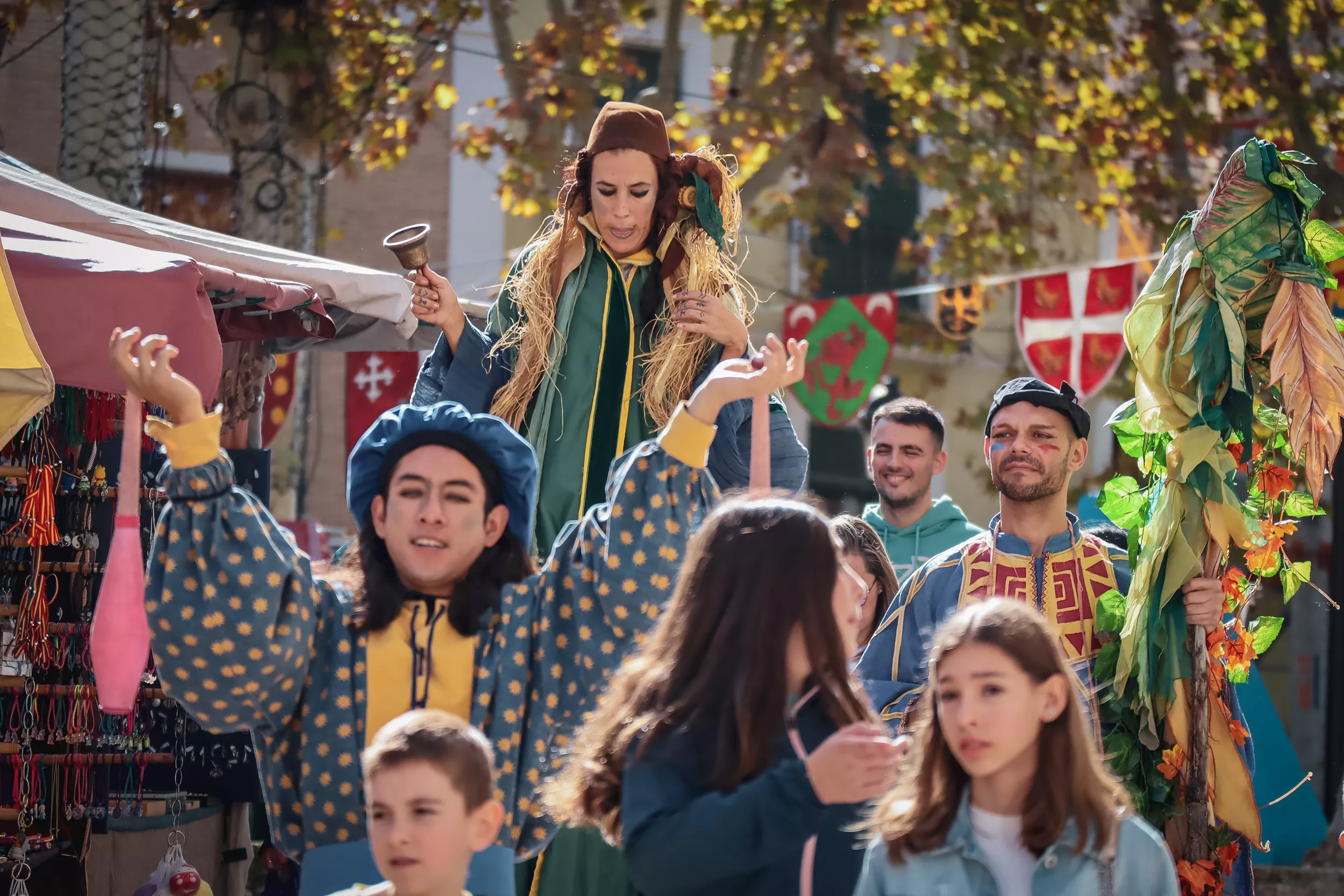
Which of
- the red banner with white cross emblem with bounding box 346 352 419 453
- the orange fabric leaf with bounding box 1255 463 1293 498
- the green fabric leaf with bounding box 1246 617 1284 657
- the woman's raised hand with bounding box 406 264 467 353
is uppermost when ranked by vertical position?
the red banner with white cross emblem with bounding box 346 352 419 453

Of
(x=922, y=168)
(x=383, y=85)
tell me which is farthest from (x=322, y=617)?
(x=922, y=168)

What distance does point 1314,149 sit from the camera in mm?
10328

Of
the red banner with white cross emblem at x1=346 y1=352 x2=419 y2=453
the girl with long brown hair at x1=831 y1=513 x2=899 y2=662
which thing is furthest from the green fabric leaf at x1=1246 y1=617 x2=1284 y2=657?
the red banner with white cross emblem at x1=346 y1=352 x2=419 y2=453

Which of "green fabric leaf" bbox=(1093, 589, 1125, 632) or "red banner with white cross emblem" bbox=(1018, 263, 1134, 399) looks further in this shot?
"red banner with white cross emblem" bbox=(1018, 263, 1134, 399)

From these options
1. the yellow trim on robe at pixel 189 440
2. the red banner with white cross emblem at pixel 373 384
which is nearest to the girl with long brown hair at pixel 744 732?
the yellow trim on robe at pixel 189 440

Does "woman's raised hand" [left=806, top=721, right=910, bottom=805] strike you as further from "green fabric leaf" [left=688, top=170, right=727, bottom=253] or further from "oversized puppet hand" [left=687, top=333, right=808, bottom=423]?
"green fabric leaf" [left=688, top=170, right=727, bottom=253]

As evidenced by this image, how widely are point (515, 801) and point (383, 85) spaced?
8.97m

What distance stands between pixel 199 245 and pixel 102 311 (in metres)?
1.18

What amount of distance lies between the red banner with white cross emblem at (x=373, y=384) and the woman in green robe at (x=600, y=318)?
504cm

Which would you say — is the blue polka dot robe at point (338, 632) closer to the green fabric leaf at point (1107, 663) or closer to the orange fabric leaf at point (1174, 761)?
the green fabric leaf at point (1107, 663)

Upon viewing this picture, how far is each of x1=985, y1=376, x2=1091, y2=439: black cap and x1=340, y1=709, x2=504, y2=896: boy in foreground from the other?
91.2 inches

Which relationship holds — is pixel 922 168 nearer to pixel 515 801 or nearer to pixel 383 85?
pixel 383 85

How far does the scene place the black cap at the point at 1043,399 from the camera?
14.6 feet

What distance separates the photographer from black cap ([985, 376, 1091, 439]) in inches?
175
